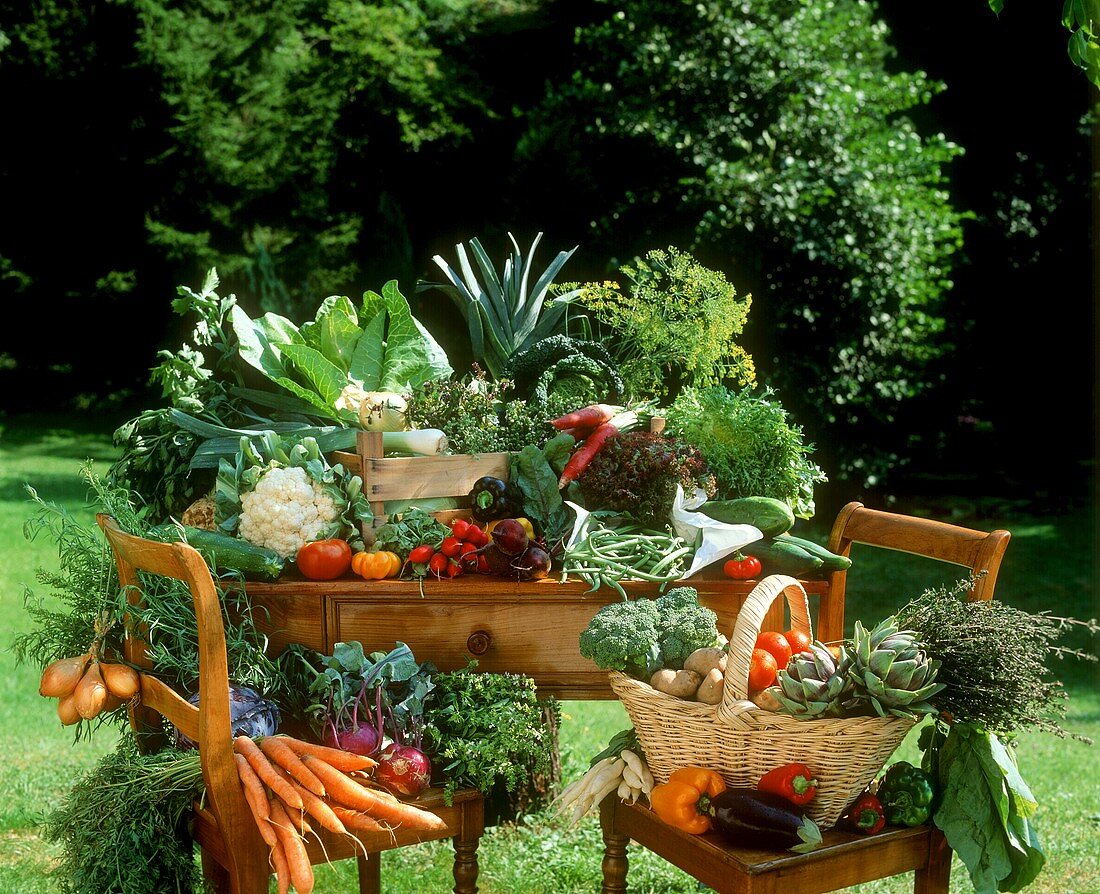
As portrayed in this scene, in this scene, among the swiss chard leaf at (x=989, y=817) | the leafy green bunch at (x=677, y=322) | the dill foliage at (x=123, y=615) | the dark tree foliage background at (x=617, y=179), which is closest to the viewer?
the swiss chard leaf at (x=989, y=817)

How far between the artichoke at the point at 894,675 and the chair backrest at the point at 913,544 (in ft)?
1.86

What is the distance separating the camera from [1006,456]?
10406 mm

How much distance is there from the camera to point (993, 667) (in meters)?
2.62

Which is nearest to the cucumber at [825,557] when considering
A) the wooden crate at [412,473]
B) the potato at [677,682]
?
the potato at [677,682]

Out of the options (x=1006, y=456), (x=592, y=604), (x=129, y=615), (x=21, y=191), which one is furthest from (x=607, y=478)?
(x=21, y=191)

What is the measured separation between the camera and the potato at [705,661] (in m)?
2.78

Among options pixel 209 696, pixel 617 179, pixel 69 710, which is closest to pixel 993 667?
pixel 209 696

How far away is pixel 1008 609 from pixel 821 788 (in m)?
0.65

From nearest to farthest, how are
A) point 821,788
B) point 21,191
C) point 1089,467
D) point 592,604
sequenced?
point 821,788 < point 592,604 < point 1089,467 < point 21,191

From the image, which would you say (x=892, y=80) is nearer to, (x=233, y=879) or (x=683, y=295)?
(x=683, y=295)

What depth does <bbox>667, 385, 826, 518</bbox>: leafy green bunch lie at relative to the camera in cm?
334

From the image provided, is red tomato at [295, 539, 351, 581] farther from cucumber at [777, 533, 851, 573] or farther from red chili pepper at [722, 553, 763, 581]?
cucumber at [777, 533, 851, 573]

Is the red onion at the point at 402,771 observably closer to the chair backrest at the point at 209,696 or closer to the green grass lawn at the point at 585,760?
the chair backrest at the point at 209,696

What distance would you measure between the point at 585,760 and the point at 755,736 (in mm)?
2724
